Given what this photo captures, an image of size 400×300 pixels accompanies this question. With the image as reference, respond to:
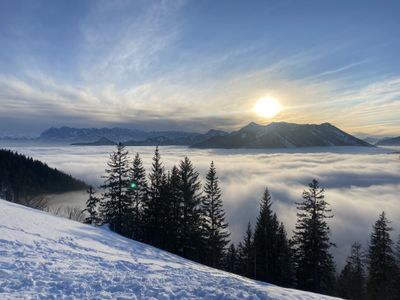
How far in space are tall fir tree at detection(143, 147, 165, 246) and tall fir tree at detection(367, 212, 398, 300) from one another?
24.3m

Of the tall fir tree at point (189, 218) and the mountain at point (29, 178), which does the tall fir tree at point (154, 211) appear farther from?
the mountain at point (29, 178)

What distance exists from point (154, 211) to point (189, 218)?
4608 mm

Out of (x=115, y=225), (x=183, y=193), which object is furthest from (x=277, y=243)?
(x=115, y=225)

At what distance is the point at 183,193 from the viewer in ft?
109

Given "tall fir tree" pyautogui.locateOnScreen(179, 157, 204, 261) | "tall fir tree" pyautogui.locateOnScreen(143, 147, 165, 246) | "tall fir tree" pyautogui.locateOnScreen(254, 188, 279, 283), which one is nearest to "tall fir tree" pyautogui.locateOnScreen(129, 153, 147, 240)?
"tall fir tree" pyautogui.locateOnScreen(143, 147, 165, 246)

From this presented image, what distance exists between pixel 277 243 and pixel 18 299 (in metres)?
29.7

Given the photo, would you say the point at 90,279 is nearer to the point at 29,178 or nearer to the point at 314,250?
the point at 314,250

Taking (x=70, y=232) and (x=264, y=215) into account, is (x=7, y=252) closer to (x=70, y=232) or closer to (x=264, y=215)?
(x=70, y=232)

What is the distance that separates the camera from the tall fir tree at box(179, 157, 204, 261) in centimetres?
3288

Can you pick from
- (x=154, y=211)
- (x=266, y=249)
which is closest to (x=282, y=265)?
(x=266, y=249)

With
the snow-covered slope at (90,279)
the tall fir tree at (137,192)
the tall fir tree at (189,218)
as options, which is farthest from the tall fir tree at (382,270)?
the tall fir tree at (137,192)

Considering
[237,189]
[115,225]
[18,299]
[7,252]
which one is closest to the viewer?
[18,299]

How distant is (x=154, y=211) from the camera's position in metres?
34.5

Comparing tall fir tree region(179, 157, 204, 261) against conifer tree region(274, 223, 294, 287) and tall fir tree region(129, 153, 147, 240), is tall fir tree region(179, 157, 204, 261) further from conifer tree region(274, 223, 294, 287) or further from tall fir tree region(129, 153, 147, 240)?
conifer tree region(274, 223, 294, 287)
